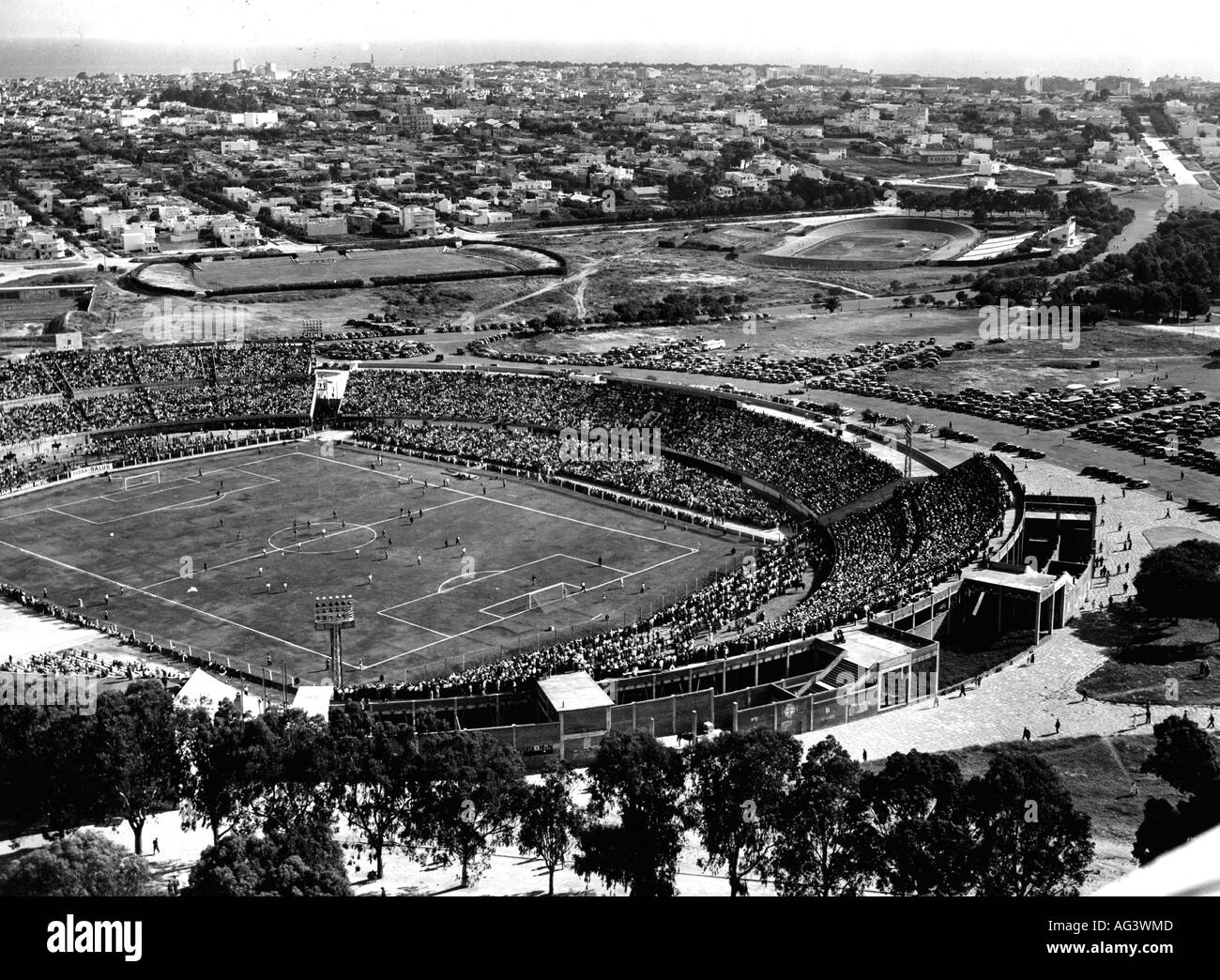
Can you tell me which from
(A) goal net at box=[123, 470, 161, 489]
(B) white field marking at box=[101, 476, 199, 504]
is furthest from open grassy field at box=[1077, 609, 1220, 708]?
(A) goal net at box=[123, 470, 161, 489]

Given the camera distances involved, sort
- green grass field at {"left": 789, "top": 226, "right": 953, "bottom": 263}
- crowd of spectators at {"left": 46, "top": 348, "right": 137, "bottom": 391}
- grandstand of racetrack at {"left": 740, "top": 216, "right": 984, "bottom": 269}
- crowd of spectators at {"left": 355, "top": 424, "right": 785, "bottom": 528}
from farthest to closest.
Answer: green grass field at {"left": 789, "top": 226, "right": 953, "bottom": 263}
grandstand of racetrack at {"left": 740, "top": 216, "right": 984, "bottom": 269}
crowd of spectators at {"left": 46, "top": 348, "right": 137, "bottom": 391}
crowd of spectators at {"left": 355, "top": 424, "right": 785, "bottom": 528}

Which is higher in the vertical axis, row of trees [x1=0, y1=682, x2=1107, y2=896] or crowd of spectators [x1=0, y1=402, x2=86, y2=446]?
row of trees [x1=0, y1=682, x2=1107, y2=896]

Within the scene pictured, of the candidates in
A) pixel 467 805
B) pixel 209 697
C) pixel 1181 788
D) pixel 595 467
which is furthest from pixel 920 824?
pixel 595 467

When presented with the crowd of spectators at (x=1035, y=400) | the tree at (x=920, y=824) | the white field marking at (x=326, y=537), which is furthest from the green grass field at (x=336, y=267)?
the tree at (x=920, y=824)

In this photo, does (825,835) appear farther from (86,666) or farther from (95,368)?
(95,368)

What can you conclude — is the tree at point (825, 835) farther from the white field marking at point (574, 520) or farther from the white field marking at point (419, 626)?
the white field marking at point (574, 520)

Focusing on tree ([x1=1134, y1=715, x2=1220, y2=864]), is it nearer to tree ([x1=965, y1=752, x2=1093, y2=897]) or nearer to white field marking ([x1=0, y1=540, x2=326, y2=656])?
tree ([x1=965, y1=752, x2=1093, y2=897])
